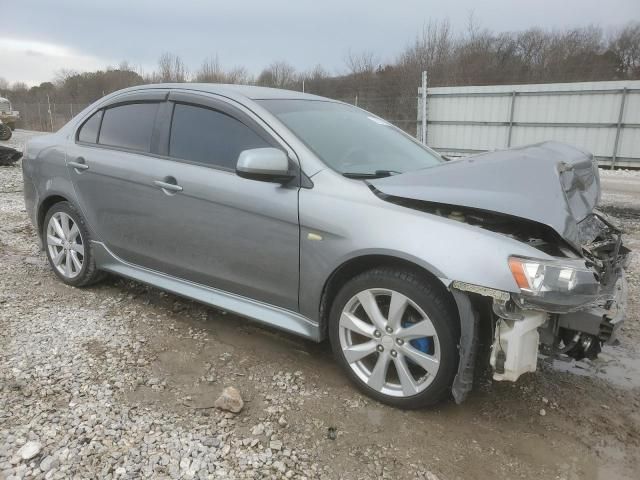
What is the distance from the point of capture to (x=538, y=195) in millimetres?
2520

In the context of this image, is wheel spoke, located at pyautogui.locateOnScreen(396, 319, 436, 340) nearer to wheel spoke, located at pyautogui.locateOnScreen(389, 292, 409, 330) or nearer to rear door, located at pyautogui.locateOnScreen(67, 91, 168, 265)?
wheel spoke, located at pyautogui.locateOnScreen(389, 292, 409, 330)

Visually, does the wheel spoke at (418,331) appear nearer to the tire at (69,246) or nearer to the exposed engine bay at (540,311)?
the exposed engine bay at (540,311)

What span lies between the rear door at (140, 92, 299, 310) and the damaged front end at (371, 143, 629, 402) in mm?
633

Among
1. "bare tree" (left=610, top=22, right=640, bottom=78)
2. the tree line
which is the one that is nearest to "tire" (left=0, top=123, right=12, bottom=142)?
the tree line

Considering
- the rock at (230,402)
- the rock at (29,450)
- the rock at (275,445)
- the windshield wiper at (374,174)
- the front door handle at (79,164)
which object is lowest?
the rock at (275,445)

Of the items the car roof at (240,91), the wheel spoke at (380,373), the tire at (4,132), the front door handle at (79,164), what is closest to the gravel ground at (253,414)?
the wheel spoke at (380,373)

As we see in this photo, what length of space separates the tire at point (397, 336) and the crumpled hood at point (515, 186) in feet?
1.46

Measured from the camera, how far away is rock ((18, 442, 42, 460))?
227 centimetres

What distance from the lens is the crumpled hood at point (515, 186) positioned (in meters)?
2.45

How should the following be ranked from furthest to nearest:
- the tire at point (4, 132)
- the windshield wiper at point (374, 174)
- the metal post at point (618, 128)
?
the tire at point (4, 132) < the metal post at point (618, 128) < the windshield wiper at point (374, 174)

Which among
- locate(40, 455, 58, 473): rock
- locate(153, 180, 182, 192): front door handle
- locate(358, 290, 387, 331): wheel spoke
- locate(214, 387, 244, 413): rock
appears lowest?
locate(40, 455, 58, 473): rock

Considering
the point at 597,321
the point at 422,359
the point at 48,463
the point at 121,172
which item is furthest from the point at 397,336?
the point at 121,172

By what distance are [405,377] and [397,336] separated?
0.22 m

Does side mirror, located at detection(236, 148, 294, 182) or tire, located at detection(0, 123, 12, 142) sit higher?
side mirror, located at detection(236, 148, 294, 182)
